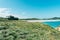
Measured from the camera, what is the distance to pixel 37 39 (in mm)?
15312

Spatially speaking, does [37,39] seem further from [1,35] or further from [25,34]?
[1,35]

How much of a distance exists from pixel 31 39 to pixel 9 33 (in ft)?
4.79

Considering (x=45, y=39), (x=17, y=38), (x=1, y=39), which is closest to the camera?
(x=1, y=39)

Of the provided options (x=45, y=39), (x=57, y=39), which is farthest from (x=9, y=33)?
(x=57, y=39)

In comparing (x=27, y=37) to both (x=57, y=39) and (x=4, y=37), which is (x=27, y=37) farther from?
(x=57, y=39)

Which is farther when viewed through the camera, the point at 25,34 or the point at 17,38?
the point at 25,34

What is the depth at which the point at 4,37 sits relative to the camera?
46.5 feet

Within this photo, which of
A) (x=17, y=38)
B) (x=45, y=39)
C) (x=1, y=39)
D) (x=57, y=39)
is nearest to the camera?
(x=1, y=39)

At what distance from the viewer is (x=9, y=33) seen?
49.0 ft

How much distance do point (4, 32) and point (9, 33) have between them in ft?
1.10

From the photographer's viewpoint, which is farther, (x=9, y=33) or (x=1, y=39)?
(x=9, y=33)

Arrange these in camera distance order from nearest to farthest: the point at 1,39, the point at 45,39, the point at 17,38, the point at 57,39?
1. the point at 1,39
2. the point at 17,38
3. the point at 45,39
4. the point at 57,39

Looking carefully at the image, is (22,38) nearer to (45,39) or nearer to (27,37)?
(27,37)

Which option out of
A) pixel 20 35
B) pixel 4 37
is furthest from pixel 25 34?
pixel 4 37
